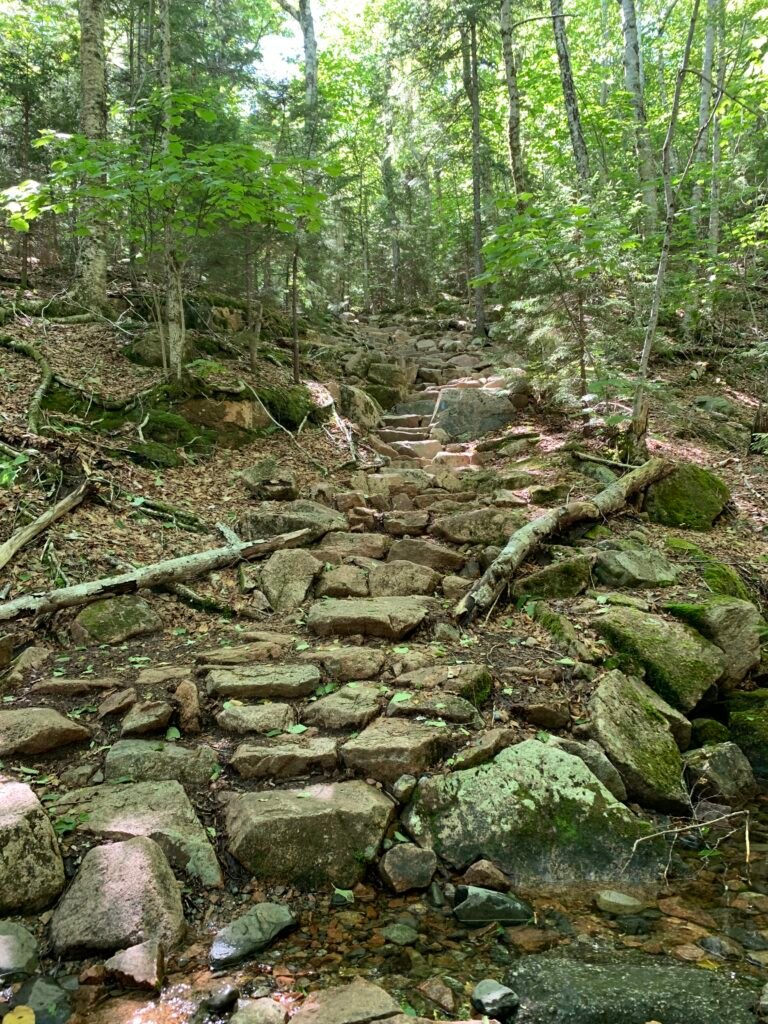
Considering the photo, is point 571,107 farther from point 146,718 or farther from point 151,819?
point 151,819

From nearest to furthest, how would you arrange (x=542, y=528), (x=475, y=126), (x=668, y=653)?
(x=668, y=653) < (x=542, y=528) < (x=475, y=126)

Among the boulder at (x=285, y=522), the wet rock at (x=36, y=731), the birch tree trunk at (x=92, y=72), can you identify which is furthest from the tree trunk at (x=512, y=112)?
the wet rock at (x=36, y=731)

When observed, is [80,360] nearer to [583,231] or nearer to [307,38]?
[583,231]

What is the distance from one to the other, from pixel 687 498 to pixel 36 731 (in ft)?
21.4

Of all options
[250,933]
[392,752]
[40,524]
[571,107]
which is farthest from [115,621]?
[571,107]

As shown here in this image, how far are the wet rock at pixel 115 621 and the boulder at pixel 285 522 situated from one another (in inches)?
58.2

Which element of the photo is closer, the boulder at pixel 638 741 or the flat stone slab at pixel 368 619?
the boulder at pixel 638 741

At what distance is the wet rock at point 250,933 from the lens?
2.38 m

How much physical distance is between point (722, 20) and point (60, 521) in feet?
60.6

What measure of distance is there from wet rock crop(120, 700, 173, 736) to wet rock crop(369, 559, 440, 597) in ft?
7.24

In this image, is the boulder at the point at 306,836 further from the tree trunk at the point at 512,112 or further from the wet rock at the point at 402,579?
the tree trunk at the point at 512,112

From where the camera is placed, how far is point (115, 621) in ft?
15.5

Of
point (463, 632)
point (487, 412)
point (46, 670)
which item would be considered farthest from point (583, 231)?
point (46, 670)

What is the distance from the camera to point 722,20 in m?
14.6
